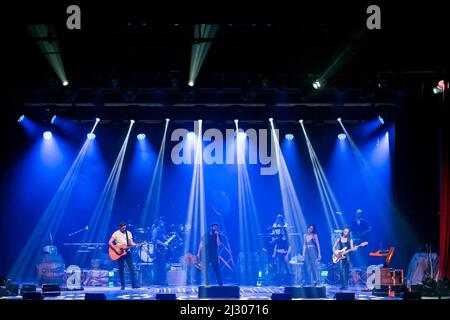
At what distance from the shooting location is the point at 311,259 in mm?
16406

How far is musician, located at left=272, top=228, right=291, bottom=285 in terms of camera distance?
57.7 ft

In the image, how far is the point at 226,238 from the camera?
18750 mm

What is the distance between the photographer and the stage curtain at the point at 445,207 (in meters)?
13.8

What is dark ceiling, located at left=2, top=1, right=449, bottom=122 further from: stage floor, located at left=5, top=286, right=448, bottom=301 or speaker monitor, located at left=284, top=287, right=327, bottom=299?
speaker monitor, located at left=284, top=287, right=327, bottom=299

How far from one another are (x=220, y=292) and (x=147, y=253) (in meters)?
6.03

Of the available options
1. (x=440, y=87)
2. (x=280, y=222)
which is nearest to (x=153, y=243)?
(x=280, y=222)

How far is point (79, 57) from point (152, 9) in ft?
13.2

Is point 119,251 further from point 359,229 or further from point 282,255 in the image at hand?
point 359,229

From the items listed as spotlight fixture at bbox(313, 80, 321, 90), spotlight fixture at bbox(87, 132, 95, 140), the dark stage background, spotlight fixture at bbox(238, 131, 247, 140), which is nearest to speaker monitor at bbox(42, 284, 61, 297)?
the dark stage background

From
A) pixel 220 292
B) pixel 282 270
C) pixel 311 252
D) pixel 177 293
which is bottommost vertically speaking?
pixel 177 293

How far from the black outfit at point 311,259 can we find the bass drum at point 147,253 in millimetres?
4317

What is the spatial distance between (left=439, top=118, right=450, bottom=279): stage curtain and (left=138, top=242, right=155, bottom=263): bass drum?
305 inches

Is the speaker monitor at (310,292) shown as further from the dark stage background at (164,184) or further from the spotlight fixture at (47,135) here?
the spotlight fixture at (47,135)

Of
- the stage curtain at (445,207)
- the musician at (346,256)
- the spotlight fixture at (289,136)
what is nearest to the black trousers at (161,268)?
the musician at (346,256)
